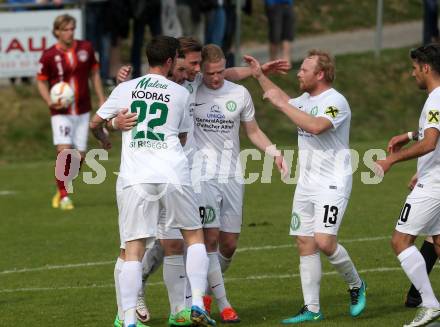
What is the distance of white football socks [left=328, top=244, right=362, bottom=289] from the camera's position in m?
11.5

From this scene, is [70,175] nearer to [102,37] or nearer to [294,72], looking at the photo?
[102,37]

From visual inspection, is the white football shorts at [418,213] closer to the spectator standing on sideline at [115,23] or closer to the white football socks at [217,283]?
the white football socks at [217,283]

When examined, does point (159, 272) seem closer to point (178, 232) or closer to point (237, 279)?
point (237, 279)

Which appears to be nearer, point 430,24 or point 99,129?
point 99,129

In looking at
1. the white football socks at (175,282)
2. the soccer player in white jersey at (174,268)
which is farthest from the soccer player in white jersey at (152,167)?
the white football socks at (175,282)

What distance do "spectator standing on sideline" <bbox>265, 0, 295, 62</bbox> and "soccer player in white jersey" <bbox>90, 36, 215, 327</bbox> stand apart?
15.2 meters

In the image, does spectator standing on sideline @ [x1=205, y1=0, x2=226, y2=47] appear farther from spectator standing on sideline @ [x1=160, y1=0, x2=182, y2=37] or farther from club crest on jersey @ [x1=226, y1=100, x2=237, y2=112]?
club crest on jersey @ [x1=226, y1=100, x2=237, y2=112]

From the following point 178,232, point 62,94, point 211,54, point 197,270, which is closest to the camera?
point 197,270

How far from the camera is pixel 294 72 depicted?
26.6m

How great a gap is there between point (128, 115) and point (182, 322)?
1823 mm

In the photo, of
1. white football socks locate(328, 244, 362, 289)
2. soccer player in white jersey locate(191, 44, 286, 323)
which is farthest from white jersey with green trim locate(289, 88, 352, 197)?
white football socks locate(328, 244, 362, 289)

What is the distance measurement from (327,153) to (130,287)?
222 centimetres

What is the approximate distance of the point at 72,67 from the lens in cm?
1866

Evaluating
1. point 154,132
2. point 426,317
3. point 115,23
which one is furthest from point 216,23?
point 426,317
